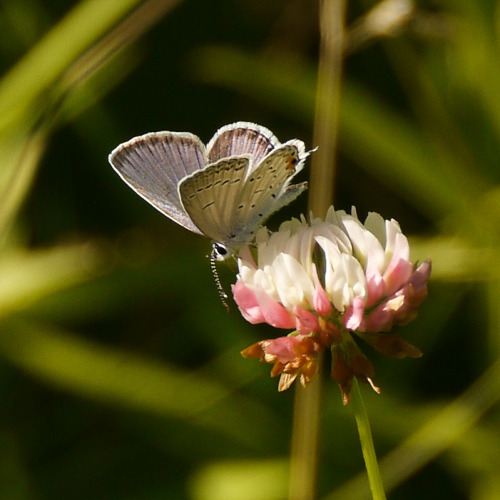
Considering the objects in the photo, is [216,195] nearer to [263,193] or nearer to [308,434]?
[263,193]

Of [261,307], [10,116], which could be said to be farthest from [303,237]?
[10,116]

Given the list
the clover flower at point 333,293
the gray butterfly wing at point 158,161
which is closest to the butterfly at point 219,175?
the gray butterfly wing at point 158,161

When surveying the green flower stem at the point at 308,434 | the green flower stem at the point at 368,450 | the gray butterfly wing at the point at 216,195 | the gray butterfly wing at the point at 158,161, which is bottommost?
the green flower stem at the point at 368,450

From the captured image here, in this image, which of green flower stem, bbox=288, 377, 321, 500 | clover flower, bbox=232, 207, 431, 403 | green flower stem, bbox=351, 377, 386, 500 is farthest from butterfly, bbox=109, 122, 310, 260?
green flower stem, bbox=351, 377, 386, 500

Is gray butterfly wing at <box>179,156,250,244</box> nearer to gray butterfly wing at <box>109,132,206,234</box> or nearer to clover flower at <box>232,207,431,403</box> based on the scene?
gray butterfly wing at <box>109,132,206,234</box>

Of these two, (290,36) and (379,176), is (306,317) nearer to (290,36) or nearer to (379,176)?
(379,176)

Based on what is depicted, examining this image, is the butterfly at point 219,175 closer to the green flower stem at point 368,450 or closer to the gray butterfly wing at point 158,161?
the gray butterfly wing at point 158,161
